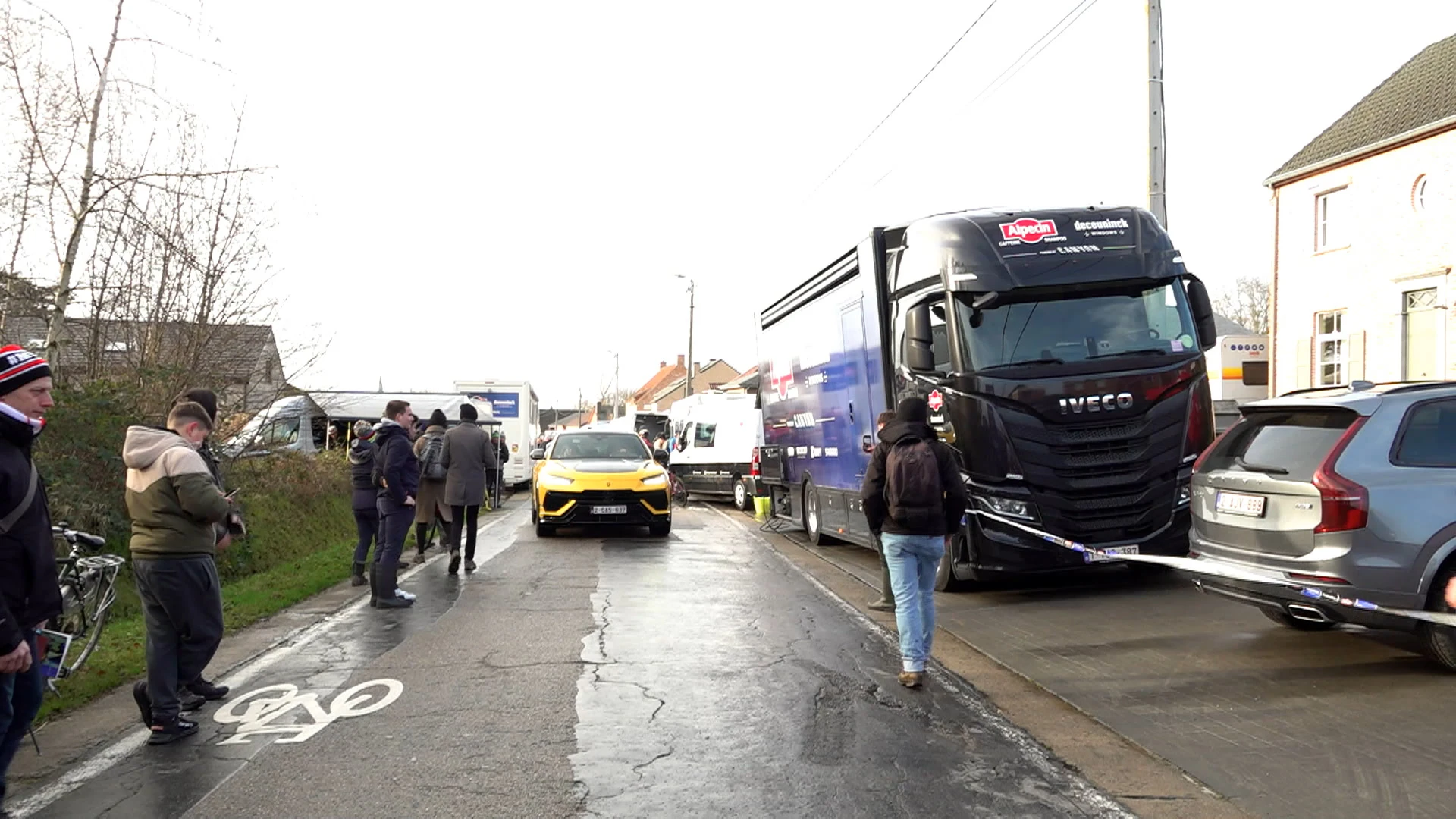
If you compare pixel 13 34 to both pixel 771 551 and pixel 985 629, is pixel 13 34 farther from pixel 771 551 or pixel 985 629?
pixel 771 551

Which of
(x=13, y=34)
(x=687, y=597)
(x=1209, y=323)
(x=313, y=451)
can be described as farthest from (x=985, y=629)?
(x=313, y=451)

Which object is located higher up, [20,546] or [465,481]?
[20,546]

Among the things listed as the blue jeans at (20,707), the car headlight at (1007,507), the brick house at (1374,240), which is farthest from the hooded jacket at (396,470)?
the brick house at (1374,240)

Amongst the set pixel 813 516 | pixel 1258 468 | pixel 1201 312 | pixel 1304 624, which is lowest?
pixel 1304 624

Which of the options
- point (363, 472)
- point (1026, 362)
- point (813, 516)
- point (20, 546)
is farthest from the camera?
point (813, 516)

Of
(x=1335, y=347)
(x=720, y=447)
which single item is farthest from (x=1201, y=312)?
(x=1335, y=347)

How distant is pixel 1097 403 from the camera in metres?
10.0

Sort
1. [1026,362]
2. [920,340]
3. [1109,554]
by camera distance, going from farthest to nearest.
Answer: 1. [920,340]
2. [1026,362]
3. [1109,554]

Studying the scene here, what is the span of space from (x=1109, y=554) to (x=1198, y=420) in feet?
5.29

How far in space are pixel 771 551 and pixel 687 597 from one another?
16.0 ft

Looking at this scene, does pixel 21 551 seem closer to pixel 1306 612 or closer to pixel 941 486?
pixel 941 486

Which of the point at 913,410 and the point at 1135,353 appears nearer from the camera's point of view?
the point at 913,410

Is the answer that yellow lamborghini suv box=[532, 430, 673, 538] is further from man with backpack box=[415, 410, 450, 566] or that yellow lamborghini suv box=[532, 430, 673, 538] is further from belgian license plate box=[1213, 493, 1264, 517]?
belgian license plate box=[1213, 493, 1264, 517]

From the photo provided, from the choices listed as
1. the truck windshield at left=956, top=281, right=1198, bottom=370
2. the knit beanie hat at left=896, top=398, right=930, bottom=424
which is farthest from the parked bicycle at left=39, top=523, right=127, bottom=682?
the truck windshield at left=956, top=281, right=1198, bottom=370
